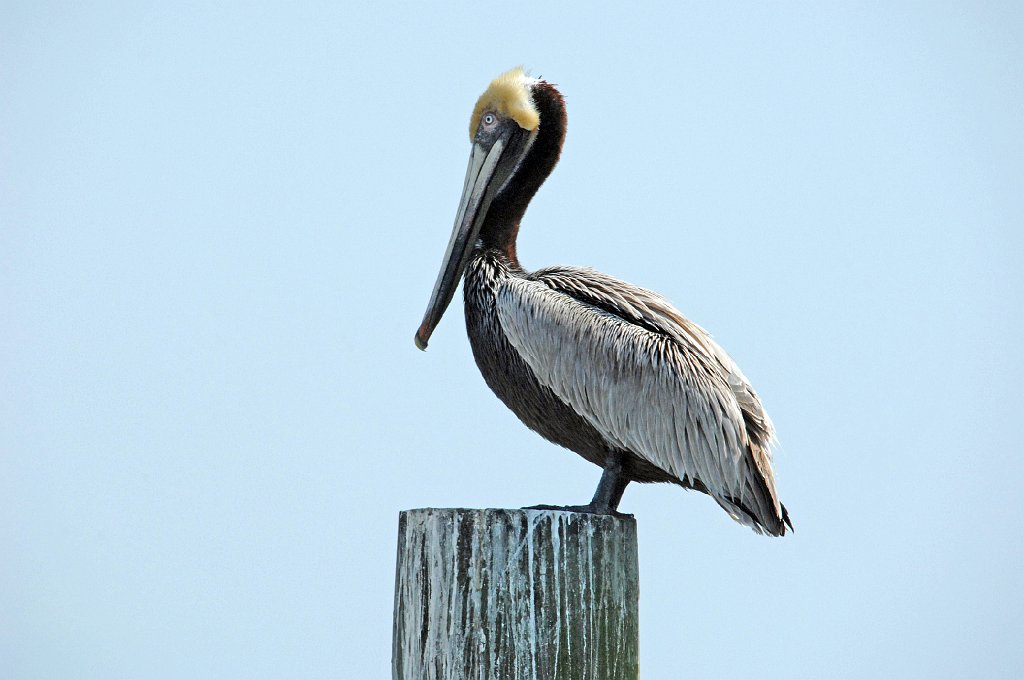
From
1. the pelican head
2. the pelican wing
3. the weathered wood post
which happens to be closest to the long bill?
the pelican head

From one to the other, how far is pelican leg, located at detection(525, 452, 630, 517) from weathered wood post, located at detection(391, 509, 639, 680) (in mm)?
912

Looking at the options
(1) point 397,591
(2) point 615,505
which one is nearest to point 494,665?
(1) point 397,591

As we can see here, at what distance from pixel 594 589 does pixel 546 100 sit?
9.36 feet

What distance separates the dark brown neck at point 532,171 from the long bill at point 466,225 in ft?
0.19

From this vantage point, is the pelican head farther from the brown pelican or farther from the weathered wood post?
the weathered wood post

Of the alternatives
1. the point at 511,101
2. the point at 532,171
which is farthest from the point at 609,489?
the point at 511,101

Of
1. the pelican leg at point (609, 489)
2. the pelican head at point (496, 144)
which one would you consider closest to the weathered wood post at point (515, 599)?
the pelican leg at point (609, 489)

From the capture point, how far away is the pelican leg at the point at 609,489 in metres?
5.05

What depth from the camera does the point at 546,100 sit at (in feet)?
19.9

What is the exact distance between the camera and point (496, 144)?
598 centimetres

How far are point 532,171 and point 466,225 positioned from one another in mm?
455

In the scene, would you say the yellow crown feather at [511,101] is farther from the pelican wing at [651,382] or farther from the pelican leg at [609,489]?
the pelican leg at [609,489]

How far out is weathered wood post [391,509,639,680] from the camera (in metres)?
3.87

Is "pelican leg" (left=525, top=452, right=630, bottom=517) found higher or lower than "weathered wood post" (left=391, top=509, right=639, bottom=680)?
higher
